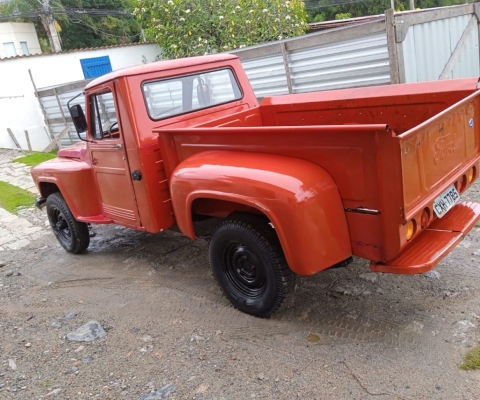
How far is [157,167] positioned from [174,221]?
0.52m

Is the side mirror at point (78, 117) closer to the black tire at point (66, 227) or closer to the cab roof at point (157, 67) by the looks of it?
the cab roof at point (157, 67)

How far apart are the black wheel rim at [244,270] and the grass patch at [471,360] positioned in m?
1.37

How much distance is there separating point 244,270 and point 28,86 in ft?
43.5

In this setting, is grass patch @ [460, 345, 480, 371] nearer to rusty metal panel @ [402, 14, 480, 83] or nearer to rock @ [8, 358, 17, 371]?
rock @ [8, 358, 17, 371]

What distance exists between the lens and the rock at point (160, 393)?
2941 mm

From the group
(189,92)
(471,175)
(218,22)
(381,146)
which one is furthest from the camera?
(218,22)

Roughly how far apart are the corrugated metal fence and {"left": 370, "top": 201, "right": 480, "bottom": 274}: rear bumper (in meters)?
3.76

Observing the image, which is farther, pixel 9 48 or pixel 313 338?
pixel 9 48

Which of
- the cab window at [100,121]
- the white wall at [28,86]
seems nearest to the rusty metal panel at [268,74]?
the cab window at [100,121]

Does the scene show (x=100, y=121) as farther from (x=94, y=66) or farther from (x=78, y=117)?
(x=94, y=66)

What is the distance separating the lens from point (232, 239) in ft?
11.4

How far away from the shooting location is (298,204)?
2.86 metres

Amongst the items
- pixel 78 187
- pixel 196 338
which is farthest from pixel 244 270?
pixel 78 187

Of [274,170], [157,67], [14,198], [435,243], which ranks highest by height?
[157,67]
